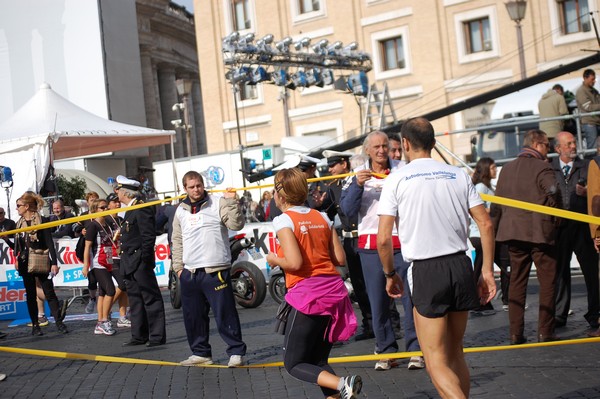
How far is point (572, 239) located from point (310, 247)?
3941mm

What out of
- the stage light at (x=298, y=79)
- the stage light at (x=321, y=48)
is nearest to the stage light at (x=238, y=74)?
the stage light at (x=298, y=79)

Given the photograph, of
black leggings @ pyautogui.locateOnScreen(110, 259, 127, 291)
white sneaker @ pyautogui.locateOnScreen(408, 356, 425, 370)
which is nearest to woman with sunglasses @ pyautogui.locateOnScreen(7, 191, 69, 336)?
black leggings @ pyautogui.locateOnScreen(110, 259, 127, 291)

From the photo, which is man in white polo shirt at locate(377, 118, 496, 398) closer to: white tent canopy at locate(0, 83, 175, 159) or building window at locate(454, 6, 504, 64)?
white tent canopy at locate(0, 83, 175, 159)

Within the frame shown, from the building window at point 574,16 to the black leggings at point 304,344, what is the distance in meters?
31.0

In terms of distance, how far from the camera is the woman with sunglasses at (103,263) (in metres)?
12.7

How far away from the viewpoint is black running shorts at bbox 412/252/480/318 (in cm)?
568

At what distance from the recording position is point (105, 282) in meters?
12.9

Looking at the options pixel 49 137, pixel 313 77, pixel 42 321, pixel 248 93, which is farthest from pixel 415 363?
pixel 248 93

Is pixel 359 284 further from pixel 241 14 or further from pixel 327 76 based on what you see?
pixel 241 14

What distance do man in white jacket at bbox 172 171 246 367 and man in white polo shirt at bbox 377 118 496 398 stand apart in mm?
3520

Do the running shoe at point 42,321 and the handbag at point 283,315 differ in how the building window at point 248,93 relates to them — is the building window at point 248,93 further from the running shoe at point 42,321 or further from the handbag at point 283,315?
the handbag at point 283,315

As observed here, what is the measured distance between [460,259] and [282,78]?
26.6 metres

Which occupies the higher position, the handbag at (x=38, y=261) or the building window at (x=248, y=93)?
the building window at (x=248, y=93)

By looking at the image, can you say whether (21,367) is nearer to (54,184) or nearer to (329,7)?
(54,184)
